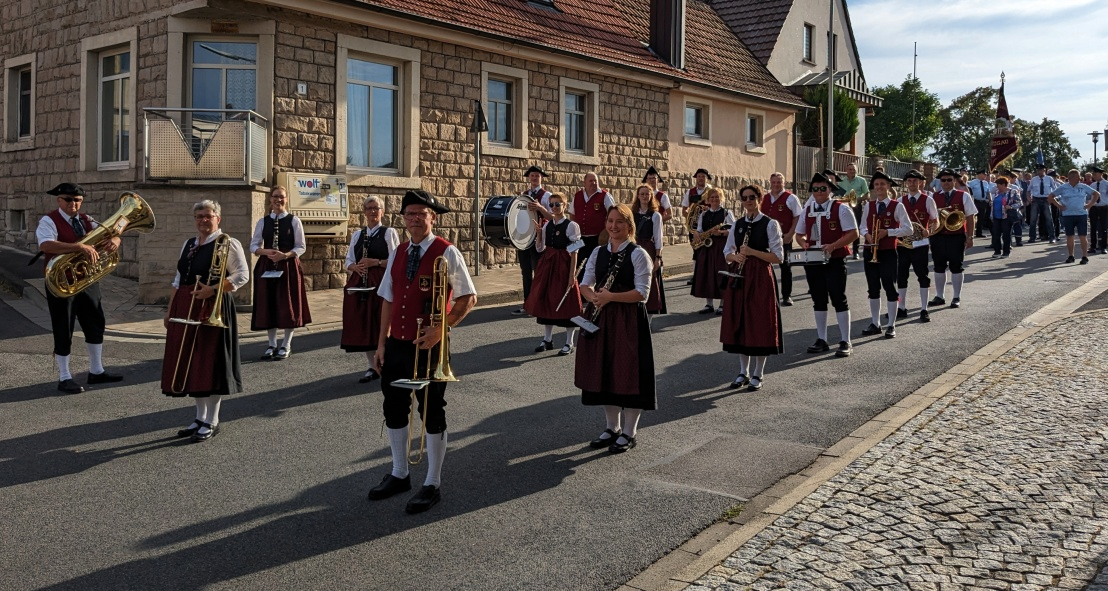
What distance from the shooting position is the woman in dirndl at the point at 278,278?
10609 mm

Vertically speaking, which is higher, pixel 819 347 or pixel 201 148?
pixel 201 148

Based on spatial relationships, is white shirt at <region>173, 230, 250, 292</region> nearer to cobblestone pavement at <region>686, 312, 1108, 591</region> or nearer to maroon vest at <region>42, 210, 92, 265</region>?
maroon vest at <region>42, 210, 92, 265</region>

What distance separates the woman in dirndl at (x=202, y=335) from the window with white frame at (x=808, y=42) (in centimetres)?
3229

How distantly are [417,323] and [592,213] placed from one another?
7430 mm

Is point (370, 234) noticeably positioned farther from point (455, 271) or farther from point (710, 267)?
point (710, 267)

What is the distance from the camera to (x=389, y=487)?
594 cm

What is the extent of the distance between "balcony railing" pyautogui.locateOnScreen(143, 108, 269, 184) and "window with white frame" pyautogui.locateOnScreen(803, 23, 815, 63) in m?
26.9

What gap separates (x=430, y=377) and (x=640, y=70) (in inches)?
708

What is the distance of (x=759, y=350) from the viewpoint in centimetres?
911

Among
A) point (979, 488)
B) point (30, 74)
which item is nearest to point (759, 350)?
point (979, 488)

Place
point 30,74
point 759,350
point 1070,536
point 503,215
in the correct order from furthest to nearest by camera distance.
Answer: point 30,74
point 503,215
point 759,350
point 1070,536

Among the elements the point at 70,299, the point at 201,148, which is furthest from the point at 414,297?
the point at 201,148

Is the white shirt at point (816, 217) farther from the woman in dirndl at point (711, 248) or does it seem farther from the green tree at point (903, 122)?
the green tree at point (903, 122)

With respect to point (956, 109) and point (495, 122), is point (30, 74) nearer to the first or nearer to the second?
point (495, 122)
